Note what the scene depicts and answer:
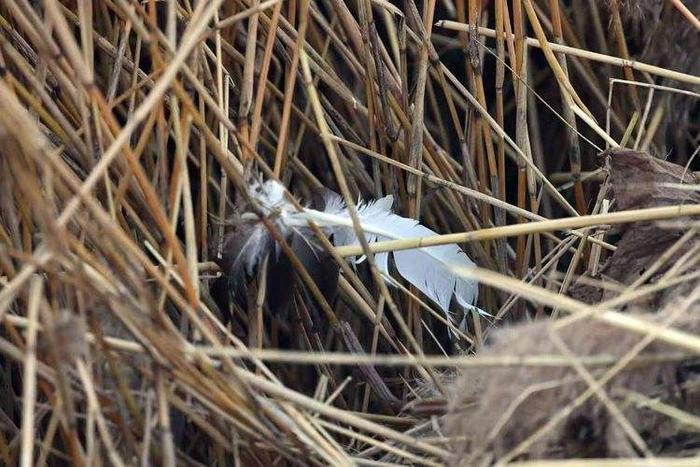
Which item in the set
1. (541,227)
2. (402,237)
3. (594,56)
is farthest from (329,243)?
(594,56)

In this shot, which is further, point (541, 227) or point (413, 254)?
point (413, 254)

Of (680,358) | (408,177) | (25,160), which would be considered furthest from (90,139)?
(680,358)

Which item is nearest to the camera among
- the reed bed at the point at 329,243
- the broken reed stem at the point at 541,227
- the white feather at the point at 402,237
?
the reed bed at the point at 329,243

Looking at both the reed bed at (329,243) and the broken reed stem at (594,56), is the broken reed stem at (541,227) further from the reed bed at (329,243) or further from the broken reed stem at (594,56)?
the broken reed stem at (594,56)

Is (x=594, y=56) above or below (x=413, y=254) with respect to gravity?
above

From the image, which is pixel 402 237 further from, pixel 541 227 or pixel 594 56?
pixel 594 56

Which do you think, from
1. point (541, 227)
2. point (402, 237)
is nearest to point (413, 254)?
point (402, 237)

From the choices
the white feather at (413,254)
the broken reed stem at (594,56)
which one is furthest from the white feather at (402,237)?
the broken reed stem at (594,56)

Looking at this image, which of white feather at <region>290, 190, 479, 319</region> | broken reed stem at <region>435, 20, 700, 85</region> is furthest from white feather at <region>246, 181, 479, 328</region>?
broken reed stem at <region>435, 20, 700, 85</region>

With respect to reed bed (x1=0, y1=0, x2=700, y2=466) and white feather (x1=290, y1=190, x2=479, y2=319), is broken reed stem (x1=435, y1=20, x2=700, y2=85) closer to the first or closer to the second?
reed bed (x1=0, y1=0, x2=700, y2=466)
